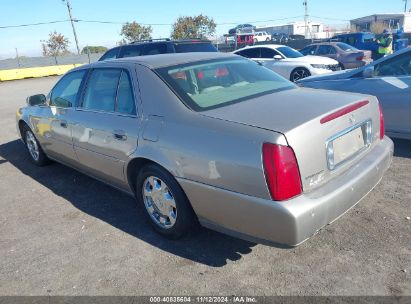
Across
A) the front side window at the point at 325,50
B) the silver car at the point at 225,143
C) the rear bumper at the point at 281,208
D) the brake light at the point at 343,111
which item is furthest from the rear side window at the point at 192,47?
the front side window at the point at 325,50

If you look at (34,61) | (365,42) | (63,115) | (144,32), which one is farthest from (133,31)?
(63,115)

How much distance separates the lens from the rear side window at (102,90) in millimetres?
3711

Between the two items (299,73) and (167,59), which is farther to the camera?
(299,73)

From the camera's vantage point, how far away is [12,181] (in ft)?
17.6

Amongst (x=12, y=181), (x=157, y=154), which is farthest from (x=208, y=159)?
(x=12, y=181)

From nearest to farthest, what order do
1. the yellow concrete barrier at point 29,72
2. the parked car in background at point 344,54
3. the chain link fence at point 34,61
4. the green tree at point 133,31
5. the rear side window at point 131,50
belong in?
the rear side window at point 131,50 → the parked car in background at point 344,54 → the yellow concrete barrier at point 29,72 → the chain link fence at point 34,61 → the green tree at point 133,31

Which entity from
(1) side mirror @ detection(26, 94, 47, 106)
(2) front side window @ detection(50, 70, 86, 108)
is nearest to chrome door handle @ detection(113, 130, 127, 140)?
(2) front side window @ detection(50, 70, 86, 108)

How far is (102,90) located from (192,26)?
177 feet

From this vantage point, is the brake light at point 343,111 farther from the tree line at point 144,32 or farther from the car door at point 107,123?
the tree line at point 144,32

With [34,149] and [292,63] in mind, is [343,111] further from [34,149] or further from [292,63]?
[292,63]

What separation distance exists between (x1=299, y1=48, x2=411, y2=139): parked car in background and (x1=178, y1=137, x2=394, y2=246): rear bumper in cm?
236

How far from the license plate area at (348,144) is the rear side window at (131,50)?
7521 mm

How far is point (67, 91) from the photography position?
459 centimetres

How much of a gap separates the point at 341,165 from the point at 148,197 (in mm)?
1728
